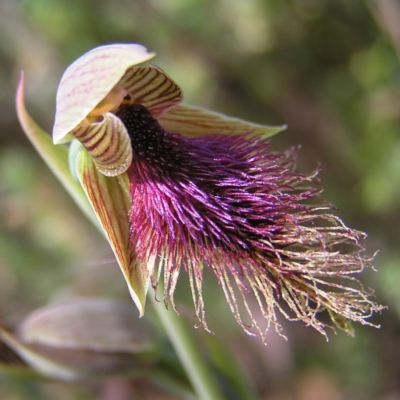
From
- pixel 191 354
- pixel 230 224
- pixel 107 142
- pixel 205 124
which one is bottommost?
pixel 191 354

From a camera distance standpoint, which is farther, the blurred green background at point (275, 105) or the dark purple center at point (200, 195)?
the blurred green background at point (275, 105)

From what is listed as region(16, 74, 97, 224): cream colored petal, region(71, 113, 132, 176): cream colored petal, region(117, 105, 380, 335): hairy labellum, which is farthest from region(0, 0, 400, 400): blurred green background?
region(71, 113, 132, 176): cream colored petal

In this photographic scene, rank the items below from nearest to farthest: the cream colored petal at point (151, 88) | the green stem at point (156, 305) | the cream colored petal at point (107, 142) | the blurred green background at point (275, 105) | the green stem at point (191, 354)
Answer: the cream colored petal at point (107, 142), the cream colored petal at point (151, 88), the green stem at point (156, 305), the green stem at point (191, 354), the blurred green background at point (275, 105)

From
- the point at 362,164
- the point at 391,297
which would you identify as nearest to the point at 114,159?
the point at 391,297

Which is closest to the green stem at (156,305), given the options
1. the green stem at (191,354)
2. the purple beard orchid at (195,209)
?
the green stem at (191,354)

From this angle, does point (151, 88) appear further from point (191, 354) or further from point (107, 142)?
point (191, 354)

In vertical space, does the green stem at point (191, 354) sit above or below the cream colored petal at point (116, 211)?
below

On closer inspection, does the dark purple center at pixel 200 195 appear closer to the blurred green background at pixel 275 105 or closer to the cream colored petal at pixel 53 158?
the cream colored petal at pixel 53 158

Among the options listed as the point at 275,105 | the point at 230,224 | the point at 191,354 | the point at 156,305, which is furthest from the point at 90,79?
the point at 275,105
